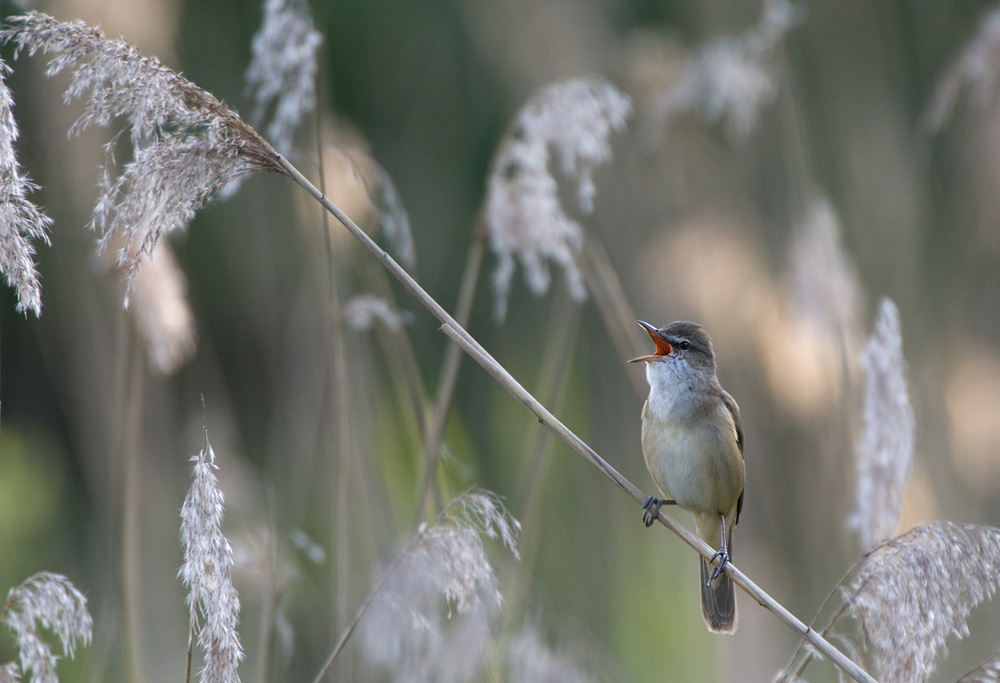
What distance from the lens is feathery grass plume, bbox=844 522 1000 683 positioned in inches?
68.0

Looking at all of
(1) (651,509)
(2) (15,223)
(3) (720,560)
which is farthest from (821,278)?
(2) (15,223)

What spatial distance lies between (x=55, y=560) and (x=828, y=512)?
2949 mm

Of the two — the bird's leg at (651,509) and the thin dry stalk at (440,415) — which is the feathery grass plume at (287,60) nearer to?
the thin dry stalk at (440,415)

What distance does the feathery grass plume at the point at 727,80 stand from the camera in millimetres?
3477

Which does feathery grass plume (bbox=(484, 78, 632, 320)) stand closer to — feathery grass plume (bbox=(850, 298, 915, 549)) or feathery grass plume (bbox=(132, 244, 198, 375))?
feathery grass plume (bbox=(850, 298, 915, 549))

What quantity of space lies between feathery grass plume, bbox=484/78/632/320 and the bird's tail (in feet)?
3.04

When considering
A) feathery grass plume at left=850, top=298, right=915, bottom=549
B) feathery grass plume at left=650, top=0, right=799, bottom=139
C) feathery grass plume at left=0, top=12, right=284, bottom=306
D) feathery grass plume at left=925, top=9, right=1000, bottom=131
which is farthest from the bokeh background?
→ feathery grass plume at left=850, top=298, right=915, bottom=549

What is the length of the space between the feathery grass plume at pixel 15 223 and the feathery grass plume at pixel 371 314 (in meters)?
0.94

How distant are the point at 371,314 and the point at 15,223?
3.33ft

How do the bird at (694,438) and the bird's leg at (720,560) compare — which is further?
the bird at (694,438)

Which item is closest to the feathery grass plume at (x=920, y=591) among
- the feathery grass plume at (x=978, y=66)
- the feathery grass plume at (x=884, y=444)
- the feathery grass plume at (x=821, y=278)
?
the feathery grass plume at (x=884, y=444)

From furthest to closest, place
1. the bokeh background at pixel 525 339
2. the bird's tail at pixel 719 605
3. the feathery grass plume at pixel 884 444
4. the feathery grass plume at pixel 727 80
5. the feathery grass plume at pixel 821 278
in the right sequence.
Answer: the feathery grass plume at pixel 727 80 → the feathery grass plume at pixel 821 278 → the bokeh background at pixel 525 339 → the bird's tail at pixel 719 605 → the feathery grass plume at pixel 884 444

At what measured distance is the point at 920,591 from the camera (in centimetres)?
177

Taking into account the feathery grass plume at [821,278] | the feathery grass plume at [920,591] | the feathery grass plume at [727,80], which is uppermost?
the feathery grass plume at [727,80]
